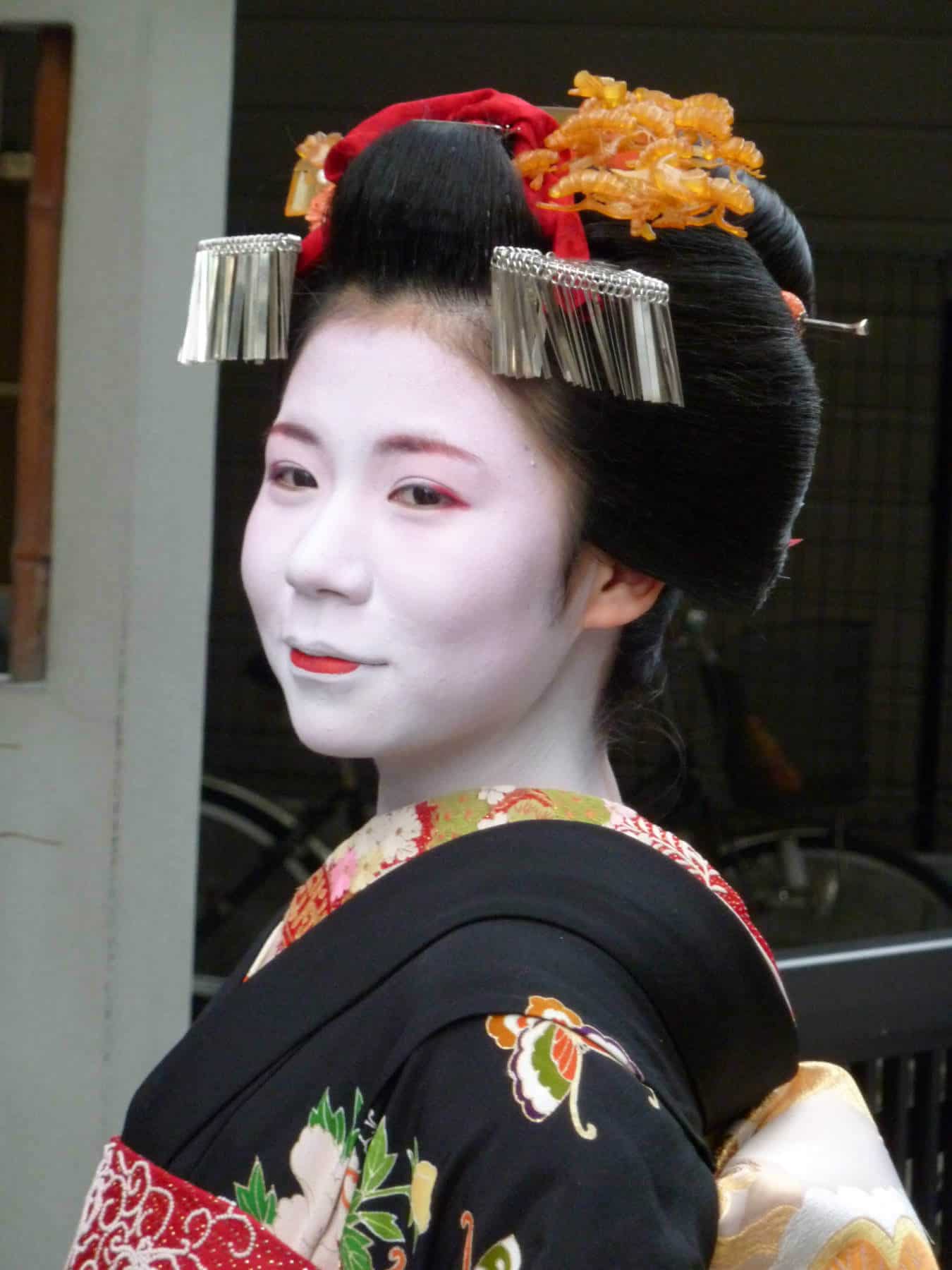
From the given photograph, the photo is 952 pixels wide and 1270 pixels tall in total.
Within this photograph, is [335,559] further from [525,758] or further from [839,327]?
[839,327]

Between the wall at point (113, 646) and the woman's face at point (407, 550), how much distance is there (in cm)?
116

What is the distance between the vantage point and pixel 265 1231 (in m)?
1.03

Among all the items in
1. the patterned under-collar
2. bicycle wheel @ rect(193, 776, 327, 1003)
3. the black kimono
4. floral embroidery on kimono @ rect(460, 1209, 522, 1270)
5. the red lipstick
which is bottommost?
bicycle wheel @ rect(193, 776, 327, 1003)

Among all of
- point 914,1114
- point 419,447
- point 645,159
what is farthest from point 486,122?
point 914,1114

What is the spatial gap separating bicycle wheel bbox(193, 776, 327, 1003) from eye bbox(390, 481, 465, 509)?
9.40 feet

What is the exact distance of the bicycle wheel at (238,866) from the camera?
4148 mm

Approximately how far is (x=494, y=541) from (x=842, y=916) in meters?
3.58

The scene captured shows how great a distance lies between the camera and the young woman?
0.98m

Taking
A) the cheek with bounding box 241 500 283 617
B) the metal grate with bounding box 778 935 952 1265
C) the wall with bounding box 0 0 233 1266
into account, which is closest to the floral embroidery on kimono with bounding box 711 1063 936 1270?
the cheek with bounding box 241 500 283 617

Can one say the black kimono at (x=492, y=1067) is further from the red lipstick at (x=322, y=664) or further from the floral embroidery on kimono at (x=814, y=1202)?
the red lipstick at (x=322, y=664)

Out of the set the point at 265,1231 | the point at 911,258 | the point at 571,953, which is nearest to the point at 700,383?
the point at 571,953

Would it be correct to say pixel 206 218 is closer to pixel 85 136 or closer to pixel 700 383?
pixel 85 136

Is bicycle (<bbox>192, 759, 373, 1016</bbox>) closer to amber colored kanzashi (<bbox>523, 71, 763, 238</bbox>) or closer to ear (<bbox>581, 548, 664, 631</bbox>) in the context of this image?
ear (<bbox>581, 548, 664, 631</bbox>)

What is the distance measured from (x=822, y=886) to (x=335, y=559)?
11.7 ft
